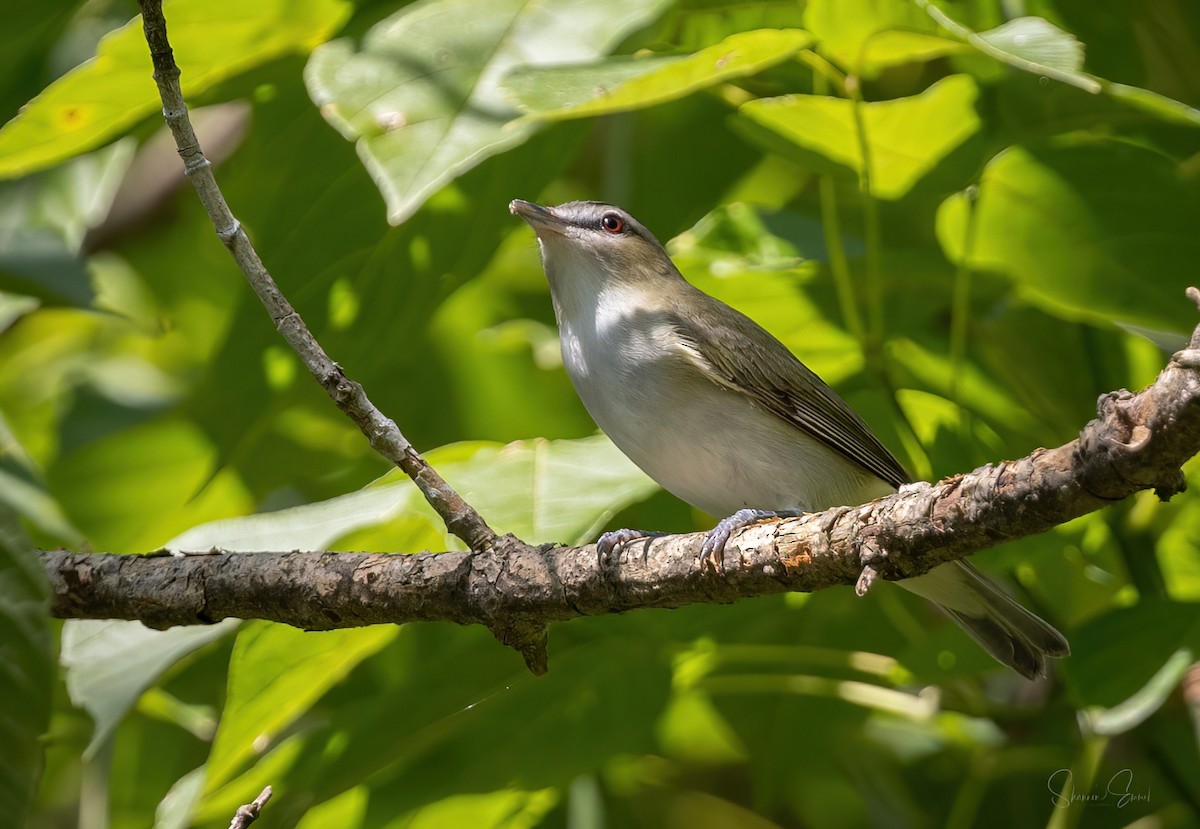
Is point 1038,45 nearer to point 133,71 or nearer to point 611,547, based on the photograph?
point 611,547

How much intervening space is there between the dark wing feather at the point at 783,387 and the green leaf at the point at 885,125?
1.94 feet

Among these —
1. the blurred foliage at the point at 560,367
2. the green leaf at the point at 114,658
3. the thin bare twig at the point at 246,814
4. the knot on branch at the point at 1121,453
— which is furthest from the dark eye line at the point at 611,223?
the knot on branch at the point at 1121,453

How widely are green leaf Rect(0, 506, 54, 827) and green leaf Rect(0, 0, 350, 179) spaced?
1.56 meters

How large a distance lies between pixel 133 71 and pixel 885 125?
1746 millimetres

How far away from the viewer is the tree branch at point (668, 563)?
147 centimetres

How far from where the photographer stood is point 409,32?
2.65 metres

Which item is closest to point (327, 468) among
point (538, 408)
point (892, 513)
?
point (538, 408)

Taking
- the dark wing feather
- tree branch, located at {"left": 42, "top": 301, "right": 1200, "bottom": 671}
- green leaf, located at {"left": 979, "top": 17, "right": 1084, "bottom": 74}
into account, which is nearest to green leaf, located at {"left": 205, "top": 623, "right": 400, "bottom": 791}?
tree branch, located at {"left": 42, "top": 301, "right": 1200, "bottom": 671}

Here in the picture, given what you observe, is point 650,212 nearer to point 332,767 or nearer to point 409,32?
point 409,32

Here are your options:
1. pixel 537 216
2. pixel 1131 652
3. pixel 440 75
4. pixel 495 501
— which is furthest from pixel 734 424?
pixel 440 75

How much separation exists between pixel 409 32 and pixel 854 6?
0.94 m

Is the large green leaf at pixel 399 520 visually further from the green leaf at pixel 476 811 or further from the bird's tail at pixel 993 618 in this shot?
the bird's tail at pixel 993 618

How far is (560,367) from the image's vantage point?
13.3 feet

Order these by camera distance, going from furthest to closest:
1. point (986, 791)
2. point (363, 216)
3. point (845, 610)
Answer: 1. point (986, 791)
2. point (845, 610)
3. point (363, 216)
